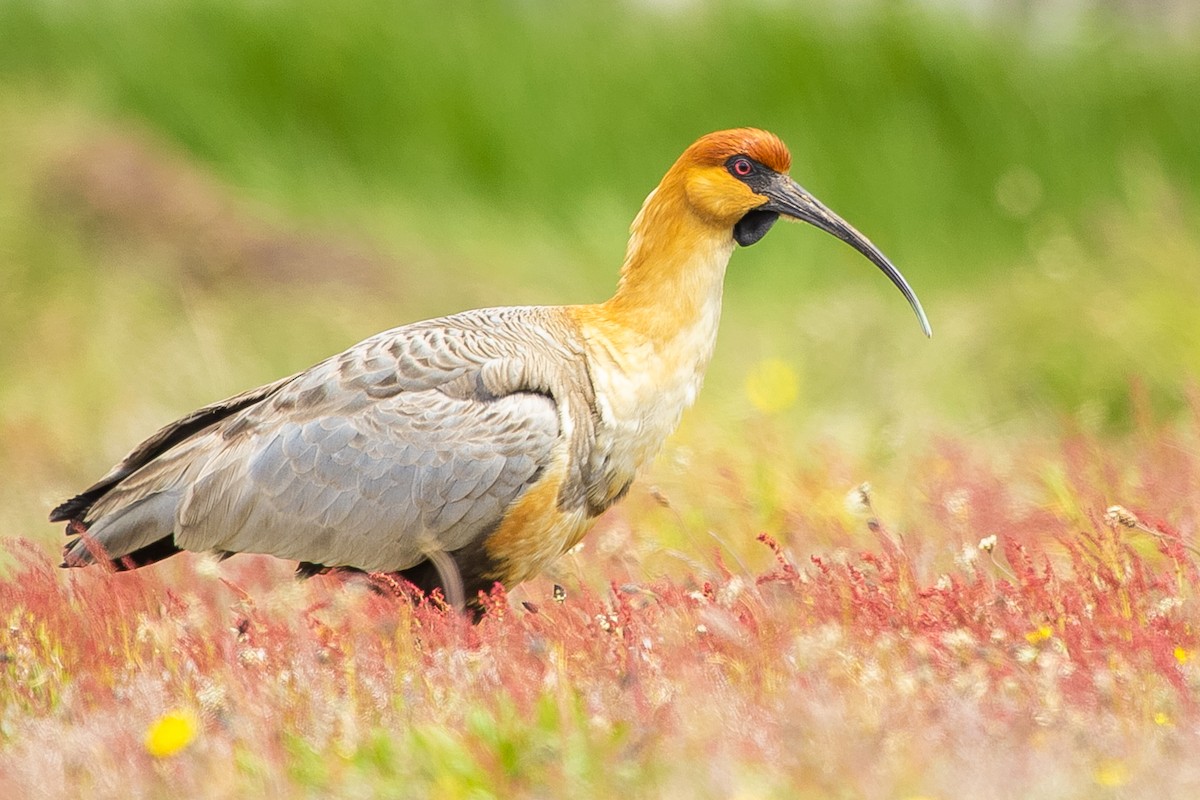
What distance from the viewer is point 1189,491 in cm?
511

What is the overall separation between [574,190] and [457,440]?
25.8 ft

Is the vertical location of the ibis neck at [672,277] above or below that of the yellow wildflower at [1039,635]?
above

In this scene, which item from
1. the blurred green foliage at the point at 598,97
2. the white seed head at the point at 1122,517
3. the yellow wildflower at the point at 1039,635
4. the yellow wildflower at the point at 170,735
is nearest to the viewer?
the yellow wildflower at the point at 170,735

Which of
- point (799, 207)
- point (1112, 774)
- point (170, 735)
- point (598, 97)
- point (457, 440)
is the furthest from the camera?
point (598, 97)

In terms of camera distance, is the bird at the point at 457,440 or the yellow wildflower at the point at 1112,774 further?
the bird at the point at 457,440

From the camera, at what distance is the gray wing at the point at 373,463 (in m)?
4.96

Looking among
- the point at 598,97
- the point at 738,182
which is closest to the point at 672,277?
the point at 738,182

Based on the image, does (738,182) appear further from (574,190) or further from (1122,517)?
(574,190)

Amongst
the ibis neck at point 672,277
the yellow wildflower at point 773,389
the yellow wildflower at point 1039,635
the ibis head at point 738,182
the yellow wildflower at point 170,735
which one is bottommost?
the yellow wildflower at point 773,389

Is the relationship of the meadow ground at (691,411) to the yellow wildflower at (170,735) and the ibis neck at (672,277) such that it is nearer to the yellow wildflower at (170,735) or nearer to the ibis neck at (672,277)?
the yellow wildflower at (170,735)

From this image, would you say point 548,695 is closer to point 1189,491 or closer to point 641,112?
point 1189,491

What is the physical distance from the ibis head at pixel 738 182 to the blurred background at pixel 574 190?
248cm

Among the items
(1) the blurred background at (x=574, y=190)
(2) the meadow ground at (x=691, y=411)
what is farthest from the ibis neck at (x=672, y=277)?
(1) the blurred background at (x=574, y=190)

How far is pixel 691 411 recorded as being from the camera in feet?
26.3
